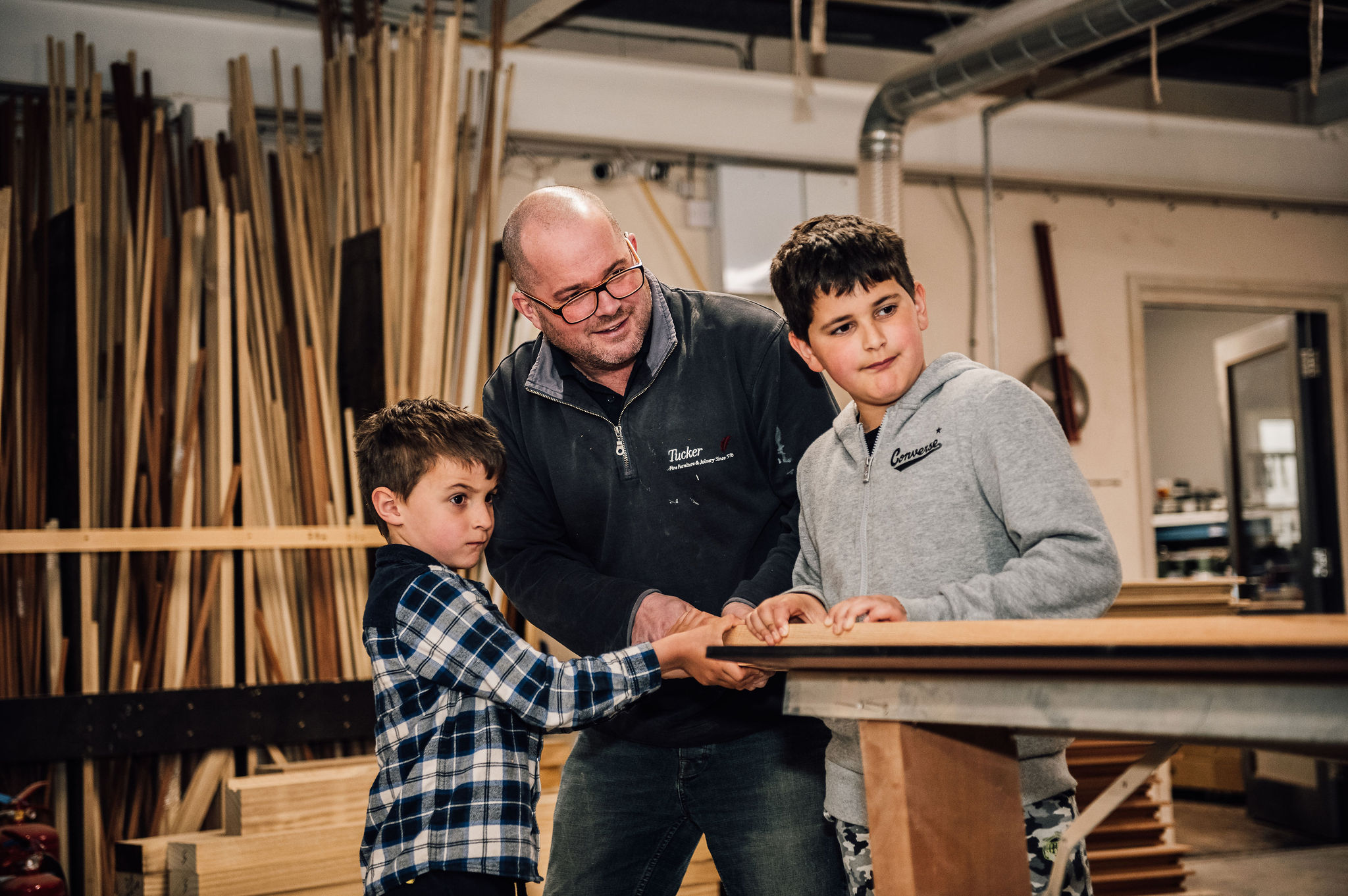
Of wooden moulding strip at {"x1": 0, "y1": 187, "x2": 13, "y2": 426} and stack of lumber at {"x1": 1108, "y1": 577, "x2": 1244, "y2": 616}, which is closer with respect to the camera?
wooden moulding strip at {"x1": 0, "y1": 187, "x2": 13, "y2": 426}

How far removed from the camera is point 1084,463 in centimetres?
604

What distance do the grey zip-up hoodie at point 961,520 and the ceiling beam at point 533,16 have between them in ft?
10.8

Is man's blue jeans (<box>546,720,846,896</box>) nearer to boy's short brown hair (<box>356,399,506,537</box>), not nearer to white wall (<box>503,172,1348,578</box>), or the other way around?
boy's short brown hair (<box>356,399,506,537</box>)

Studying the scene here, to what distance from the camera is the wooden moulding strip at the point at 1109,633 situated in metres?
0.86

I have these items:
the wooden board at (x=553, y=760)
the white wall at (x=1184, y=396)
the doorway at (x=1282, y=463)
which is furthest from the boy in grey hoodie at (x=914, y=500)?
the white wall at (x=1184, y=396)

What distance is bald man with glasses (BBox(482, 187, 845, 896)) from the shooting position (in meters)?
1.89

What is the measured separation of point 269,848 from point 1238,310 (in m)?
5.70

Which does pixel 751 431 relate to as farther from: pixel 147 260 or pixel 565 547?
pixel 147 260

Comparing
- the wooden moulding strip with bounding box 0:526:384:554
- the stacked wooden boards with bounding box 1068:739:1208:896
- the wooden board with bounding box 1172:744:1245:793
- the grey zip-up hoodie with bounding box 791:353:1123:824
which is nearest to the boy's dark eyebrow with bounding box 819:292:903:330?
Answer: the grey zip-up hoodie with bounding box 791:353:1123:824

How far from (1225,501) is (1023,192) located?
2.65m

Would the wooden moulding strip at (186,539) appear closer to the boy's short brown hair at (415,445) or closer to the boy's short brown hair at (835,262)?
the boy's short brown hair at (415,445)

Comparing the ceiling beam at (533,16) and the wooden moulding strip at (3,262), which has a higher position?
the ceiling beam at (533,16)

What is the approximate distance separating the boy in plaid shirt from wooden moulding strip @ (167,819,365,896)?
1482mm

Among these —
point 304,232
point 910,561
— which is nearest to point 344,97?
point 304,232
